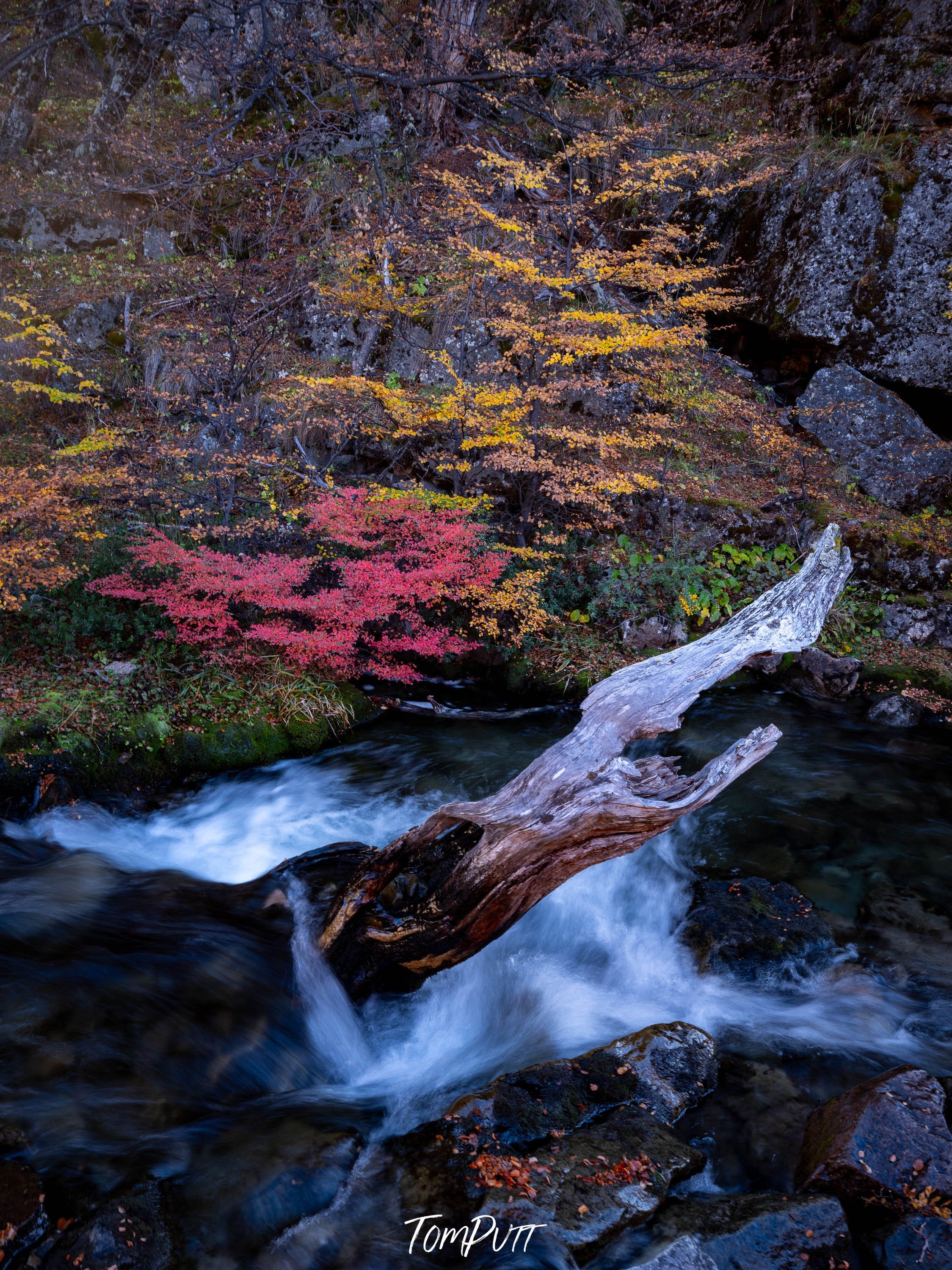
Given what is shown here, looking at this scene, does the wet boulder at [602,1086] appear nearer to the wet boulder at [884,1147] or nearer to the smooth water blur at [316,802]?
the wet boulder at [884,1147]

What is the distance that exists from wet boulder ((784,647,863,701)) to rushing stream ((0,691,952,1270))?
70.7 inches

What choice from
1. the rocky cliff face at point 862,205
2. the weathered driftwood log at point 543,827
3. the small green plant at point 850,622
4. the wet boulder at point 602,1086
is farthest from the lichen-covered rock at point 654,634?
the rocky cliff face at point 862,205

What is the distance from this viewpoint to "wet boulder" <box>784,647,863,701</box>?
9172 millimetres

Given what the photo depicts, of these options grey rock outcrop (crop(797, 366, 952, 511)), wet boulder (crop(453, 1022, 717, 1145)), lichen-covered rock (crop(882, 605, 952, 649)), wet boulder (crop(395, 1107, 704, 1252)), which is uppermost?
grey rock outcrop (crop(797, 366, 952, 511))

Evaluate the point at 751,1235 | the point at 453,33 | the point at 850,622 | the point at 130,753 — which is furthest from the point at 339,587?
the point at 453,33

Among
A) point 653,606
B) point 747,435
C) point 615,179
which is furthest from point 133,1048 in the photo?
point 615,179

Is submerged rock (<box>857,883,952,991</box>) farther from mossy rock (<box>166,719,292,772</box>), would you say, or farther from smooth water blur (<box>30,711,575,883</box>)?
mossy rock (<box>166,719,292,772</box>)

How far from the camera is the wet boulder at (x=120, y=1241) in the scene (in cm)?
245

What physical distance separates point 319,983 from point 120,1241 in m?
1.86

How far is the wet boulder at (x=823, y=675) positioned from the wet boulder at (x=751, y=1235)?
733 cm

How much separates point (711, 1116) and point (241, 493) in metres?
8.74

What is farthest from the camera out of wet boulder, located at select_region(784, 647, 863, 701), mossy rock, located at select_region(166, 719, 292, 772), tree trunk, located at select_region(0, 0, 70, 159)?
tree trunk, located at select_region(0, 0, 70, 159)

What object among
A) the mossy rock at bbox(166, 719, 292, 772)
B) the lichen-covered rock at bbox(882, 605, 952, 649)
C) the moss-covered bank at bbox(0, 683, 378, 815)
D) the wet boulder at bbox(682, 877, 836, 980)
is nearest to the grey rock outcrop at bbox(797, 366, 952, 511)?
the lichen-covered rock at bbox(882, 605, 952, 649)

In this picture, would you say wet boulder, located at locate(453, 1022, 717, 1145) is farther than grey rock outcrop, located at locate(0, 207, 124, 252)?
No
